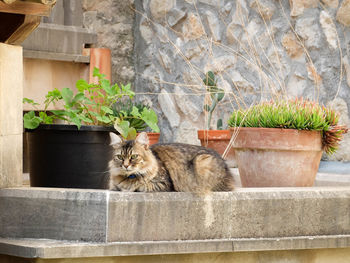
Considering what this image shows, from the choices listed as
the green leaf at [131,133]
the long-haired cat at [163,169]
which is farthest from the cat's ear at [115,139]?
the green leaf at [131,133]

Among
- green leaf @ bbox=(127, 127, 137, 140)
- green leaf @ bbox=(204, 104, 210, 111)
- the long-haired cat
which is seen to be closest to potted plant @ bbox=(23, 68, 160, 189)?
green leaf @ bbox=(127, 127, 137, 140)

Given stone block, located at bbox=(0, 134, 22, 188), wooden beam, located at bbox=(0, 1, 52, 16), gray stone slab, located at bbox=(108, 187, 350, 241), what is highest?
wooden beam, located at bbox=(0, 1, 52, 16)

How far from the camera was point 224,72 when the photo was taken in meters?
6.15

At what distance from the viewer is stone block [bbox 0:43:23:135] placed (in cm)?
355

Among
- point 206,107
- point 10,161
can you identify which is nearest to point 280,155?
point 10,161

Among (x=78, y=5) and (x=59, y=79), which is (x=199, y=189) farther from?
(x=78, y=5)

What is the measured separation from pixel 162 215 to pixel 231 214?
0.39 metres

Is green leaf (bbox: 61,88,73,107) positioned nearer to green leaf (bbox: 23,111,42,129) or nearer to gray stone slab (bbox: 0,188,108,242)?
green leaf (bbox: 23,111,42,129)

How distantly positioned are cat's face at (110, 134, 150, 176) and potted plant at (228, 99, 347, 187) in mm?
838

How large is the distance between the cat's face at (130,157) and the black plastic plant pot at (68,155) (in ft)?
1.20

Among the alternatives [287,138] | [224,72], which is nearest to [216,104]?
[224,72]

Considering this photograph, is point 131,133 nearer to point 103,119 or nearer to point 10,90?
point 103,119

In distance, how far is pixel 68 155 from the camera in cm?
387

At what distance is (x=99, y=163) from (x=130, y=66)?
A: 124 inches
